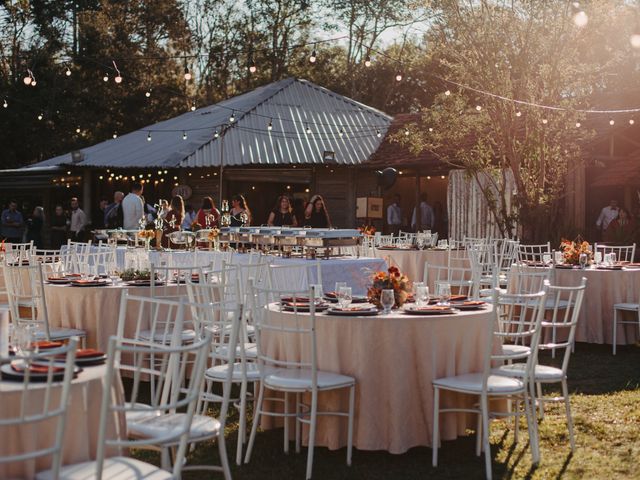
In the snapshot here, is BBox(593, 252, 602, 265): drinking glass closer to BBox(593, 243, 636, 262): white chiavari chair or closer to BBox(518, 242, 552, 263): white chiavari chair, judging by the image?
BBox(593, 243, 636, 262): white chiavari chair

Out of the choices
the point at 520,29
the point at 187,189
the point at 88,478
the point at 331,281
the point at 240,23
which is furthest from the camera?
the point at 240,23

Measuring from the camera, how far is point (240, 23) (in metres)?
35.0

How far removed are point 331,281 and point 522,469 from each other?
4.95 m

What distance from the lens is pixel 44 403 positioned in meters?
3.26

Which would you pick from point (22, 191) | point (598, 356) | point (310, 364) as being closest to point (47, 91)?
point (22, 191)

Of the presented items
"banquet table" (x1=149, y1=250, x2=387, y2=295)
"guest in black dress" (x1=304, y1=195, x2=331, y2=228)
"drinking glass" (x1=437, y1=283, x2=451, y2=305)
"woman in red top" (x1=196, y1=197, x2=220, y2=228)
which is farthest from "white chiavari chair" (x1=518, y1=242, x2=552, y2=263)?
"drinking glass" (x1=437, y1=283, x2=451, y2=305)

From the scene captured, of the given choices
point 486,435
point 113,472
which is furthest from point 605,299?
point 113,472

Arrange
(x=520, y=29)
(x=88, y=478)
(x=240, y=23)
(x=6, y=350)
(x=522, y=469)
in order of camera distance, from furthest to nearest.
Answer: (x=240, y=23) → (x=520, y=29) → (x=522, y=469) → (x=6, y=350) → (x=88, y=478)

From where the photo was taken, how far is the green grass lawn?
16.5ft

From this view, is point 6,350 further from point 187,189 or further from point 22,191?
point 22,191

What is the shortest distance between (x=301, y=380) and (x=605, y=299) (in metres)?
5.58

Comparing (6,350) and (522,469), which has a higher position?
(6,350)

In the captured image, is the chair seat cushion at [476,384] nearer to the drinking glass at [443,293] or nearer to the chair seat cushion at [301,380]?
the chair seat cushion at [301,380]

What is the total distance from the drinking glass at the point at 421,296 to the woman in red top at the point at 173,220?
24.0ft
